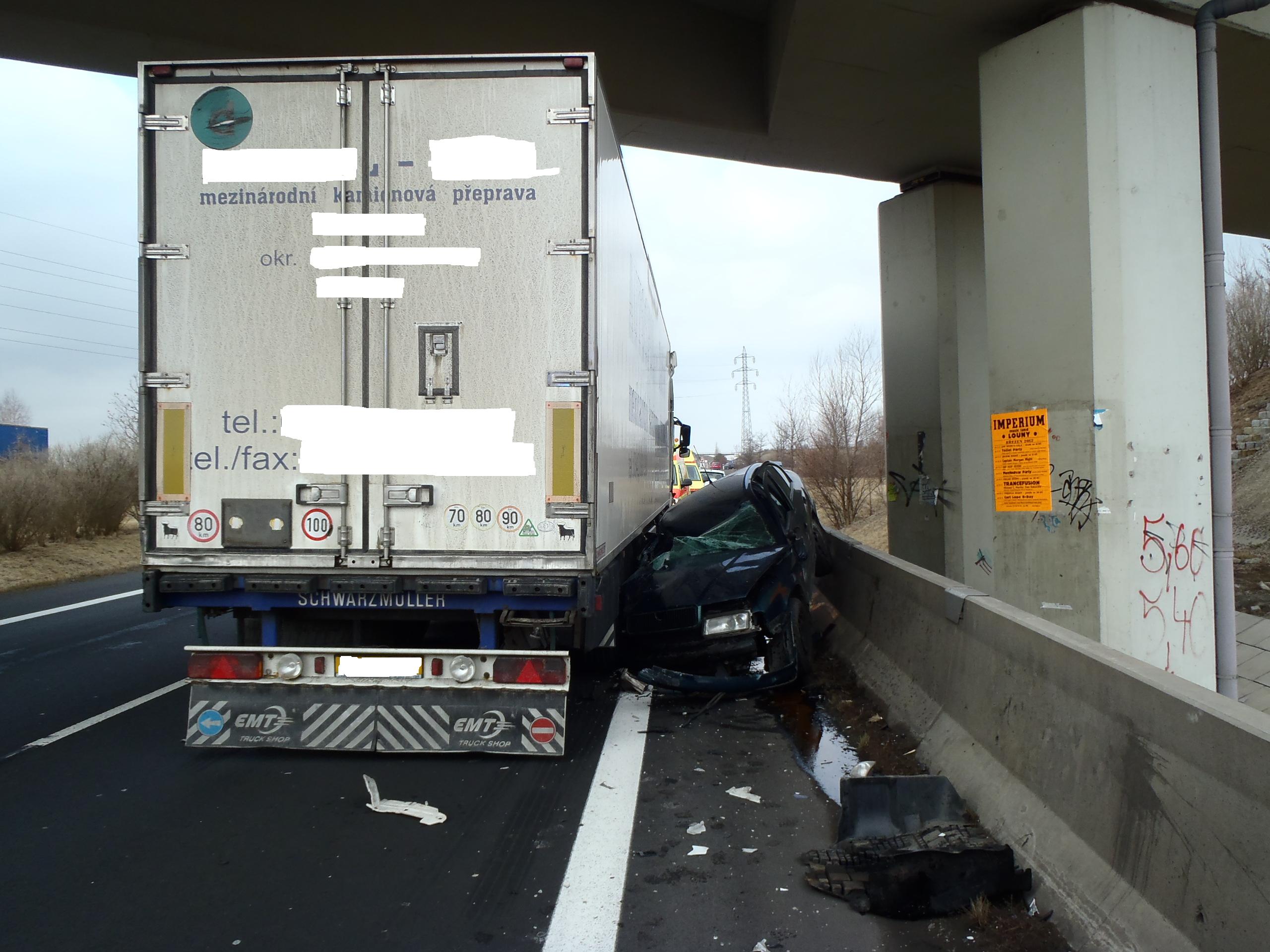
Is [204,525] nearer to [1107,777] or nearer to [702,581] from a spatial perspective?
[702,581]

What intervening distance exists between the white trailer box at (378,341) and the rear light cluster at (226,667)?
38cm

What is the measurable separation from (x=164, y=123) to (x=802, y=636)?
559 cm

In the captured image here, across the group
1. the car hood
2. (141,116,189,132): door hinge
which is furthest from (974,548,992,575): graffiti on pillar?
(141,116,189,132): door hinge

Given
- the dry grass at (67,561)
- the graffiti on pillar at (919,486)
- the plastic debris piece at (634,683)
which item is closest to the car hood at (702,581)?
the plastic debris piece at (634,683)

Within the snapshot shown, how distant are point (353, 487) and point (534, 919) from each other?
2605 mm

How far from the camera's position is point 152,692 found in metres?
7.18

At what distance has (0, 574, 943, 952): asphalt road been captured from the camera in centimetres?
339

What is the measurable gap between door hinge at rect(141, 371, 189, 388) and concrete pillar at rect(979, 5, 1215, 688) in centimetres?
608

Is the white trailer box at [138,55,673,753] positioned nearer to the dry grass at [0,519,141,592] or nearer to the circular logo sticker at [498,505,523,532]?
the circular logo sticker at [498,505,523,532]

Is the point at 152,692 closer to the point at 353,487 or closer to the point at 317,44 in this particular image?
the point at 353,487

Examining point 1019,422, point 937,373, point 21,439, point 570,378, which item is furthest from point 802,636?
point 21,439

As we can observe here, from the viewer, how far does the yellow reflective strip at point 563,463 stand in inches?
197

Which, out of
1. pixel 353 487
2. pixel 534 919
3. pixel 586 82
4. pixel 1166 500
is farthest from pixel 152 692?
pixel 1166 500

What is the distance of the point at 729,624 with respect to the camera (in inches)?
264
